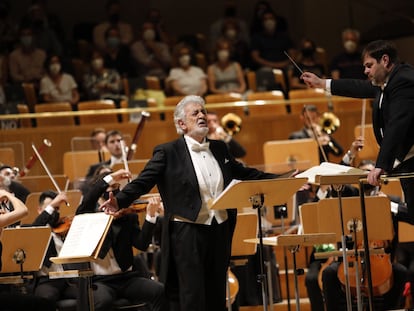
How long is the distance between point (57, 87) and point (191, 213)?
656 cm

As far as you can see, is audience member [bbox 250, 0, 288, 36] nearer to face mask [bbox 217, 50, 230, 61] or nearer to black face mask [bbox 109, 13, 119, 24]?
face mask [bbox 217, 50, 230, 61]

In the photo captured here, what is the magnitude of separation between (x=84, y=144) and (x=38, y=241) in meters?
4.04

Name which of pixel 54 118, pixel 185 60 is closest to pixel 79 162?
pixel 54 118

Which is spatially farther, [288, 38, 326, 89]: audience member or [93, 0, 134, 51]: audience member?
[93, 0, 134, 51]: audience member

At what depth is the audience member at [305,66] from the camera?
1224 cm

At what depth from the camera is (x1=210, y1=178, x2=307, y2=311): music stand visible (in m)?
5.30

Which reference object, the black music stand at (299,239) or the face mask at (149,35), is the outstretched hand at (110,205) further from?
the face mask at (149,35)

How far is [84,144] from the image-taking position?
411 inches

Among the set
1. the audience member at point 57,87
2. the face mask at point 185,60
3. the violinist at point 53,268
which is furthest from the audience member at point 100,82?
the violinist at point 53,268

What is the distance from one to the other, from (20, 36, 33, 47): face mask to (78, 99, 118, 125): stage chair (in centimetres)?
172

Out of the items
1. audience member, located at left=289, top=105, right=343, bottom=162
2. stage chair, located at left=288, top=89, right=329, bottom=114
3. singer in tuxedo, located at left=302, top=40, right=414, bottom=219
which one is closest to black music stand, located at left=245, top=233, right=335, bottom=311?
singer in tuxedo, located at left=302, top=40, right=414, bottom=219

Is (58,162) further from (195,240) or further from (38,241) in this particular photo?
(195,240)

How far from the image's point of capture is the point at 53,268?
283 inches

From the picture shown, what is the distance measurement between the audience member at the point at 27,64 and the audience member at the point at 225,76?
2094 millimetres
